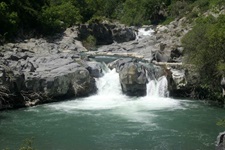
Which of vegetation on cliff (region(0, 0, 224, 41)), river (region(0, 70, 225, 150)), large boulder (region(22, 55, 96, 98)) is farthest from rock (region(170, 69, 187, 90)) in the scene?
vegetation on cliff (region(0, 0, 224, 41))

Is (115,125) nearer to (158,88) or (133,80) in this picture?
(133,80)

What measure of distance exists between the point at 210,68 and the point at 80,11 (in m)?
53.7

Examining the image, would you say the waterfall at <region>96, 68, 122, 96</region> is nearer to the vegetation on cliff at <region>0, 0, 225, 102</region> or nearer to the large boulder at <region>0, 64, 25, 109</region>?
the vegetation on cliff at <region>0, 0, 225, 102</region>

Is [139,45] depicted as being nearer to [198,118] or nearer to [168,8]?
[168,8]

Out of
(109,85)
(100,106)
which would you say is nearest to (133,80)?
(109,85)

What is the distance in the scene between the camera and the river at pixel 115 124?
22.0 metres

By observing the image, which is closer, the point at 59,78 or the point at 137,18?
the point at 59,78

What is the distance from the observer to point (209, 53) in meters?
30.8

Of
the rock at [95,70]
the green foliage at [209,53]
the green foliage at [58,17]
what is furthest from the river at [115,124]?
the green foliage at [58,17]

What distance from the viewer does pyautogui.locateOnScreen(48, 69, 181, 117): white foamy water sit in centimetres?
3112

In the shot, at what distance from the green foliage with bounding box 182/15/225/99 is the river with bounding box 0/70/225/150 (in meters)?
2.11

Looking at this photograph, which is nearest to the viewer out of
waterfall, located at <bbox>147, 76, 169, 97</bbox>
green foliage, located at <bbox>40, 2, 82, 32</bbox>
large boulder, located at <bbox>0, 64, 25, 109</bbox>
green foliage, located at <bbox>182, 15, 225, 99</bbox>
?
green foliage, located at <bbox>182, 15, 225, 99</bbox>

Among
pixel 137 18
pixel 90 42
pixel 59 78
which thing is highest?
pixel 137 18

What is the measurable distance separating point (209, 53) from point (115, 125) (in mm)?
10946
